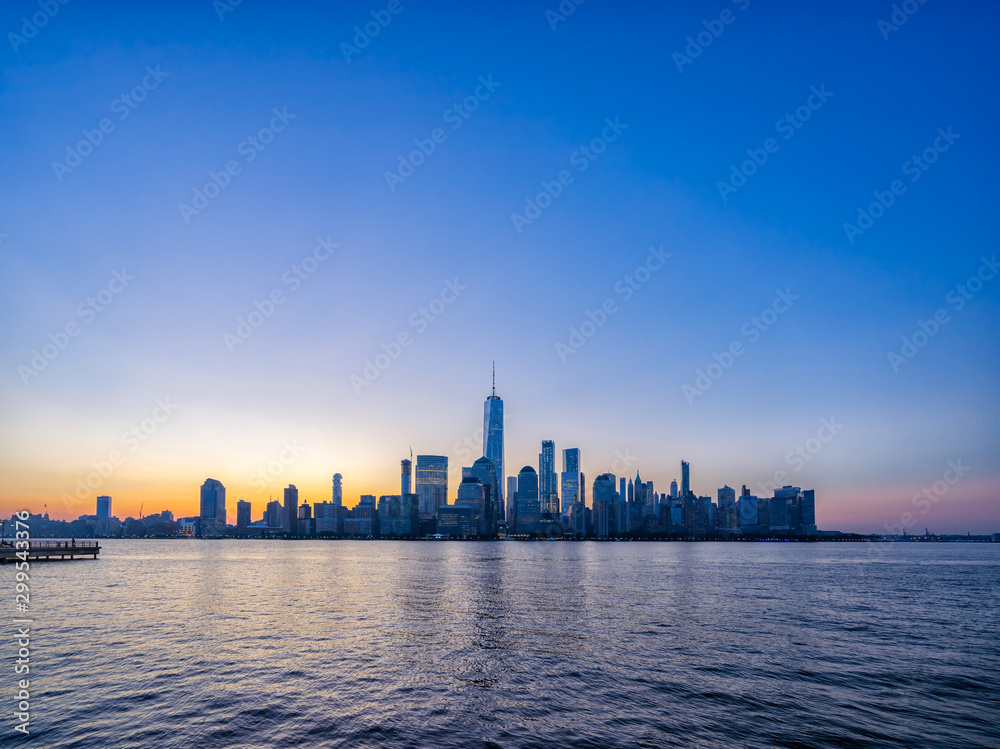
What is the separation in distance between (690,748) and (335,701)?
2007cm

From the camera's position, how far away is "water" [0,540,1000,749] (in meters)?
29.6

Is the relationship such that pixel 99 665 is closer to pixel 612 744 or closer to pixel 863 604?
pixel 612 744

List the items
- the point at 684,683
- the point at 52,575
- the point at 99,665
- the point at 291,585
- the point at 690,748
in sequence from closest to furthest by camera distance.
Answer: the point at 690,748 → the point at 684,683 → the point at 99,665 → the point at 291,585 → the point at 52,575

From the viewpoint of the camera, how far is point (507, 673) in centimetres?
4047

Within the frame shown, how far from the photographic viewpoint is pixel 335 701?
3397 centimetres

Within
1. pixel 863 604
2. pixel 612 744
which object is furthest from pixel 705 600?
pixel 612 744

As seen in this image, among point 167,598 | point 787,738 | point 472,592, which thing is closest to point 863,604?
point 472,592

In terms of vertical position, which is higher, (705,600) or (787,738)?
(787,738)

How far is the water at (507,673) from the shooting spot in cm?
2958

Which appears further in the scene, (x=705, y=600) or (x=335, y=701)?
(x=705, y=600)

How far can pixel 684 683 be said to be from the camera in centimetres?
3772

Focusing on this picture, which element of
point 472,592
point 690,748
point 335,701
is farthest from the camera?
point 472,592

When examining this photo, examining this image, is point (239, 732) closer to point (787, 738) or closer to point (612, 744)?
point (612, 744)

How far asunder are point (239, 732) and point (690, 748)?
22.5 meters
